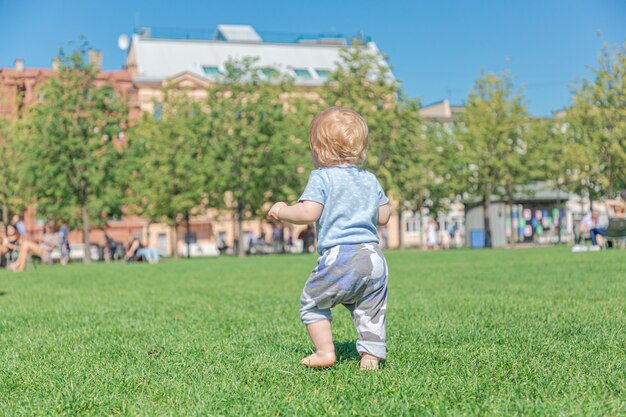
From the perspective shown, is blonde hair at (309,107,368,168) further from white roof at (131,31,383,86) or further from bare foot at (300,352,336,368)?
white roof at (131,31,383,86)

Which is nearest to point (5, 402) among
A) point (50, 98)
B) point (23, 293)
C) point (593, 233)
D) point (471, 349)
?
point (471, 349)

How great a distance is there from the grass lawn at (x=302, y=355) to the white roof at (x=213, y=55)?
6289 centimetres

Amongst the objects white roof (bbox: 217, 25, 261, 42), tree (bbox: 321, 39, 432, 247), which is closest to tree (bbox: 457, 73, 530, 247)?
tree (bbox: 321, 39, 432, 247)

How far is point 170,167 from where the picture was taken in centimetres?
4466

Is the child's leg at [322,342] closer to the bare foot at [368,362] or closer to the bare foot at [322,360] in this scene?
the bare foot at [322,360]

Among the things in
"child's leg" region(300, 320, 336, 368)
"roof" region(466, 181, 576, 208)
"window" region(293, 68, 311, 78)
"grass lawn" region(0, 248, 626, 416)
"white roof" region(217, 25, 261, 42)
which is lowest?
"grass lawn" region(0, 248, 626, 416)

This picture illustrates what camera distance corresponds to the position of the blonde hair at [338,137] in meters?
4.77

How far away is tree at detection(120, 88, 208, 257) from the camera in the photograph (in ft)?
142

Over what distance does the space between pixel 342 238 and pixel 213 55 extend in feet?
246

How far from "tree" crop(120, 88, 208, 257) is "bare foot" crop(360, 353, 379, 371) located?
3833 centimetres

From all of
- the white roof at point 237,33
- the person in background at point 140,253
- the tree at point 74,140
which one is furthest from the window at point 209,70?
the person in background at point 140,253

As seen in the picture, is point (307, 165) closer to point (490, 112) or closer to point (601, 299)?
point (490, 112)

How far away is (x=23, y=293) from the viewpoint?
45.2 feet

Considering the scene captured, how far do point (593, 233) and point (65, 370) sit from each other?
26676 mm
